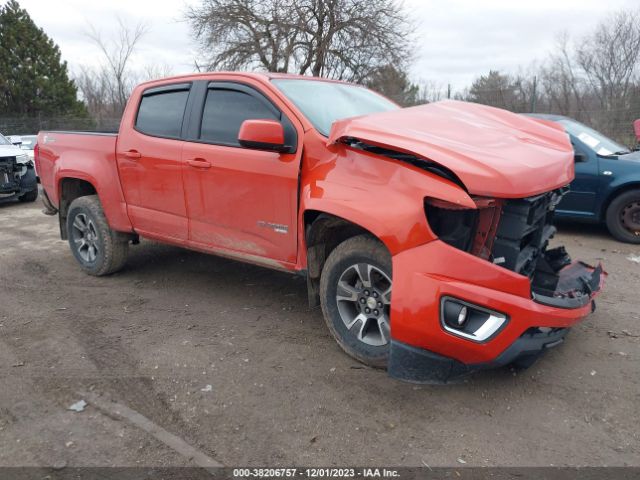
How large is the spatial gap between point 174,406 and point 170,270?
9.23 feet

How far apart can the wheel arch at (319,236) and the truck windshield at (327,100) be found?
59 cm

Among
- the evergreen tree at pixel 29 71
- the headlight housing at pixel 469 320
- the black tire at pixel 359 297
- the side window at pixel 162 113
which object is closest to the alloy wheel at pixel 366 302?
the black tire at pixel 359 297

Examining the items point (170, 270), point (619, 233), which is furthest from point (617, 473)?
point (619, 233)

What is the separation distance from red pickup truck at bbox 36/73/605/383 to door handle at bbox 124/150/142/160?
19 mm

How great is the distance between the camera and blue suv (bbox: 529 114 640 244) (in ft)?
21.2

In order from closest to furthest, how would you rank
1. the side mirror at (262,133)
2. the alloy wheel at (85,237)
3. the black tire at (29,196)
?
the side mirror at (262,133)
the alloy wheel at (85,237)
the black tire at (29,196)

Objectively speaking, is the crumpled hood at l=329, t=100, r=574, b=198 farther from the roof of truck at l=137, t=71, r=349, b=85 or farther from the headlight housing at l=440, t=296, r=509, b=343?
the roof of truck at l=137, t=71, r=349, b=85

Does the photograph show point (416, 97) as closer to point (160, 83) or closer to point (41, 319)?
point (160, 83)

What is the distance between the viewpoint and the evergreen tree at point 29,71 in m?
26.7

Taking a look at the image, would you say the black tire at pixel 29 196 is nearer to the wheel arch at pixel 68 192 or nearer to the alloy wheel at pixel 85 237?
the wheel arch at pixel 68 192

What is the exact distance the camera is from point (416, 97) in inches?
786

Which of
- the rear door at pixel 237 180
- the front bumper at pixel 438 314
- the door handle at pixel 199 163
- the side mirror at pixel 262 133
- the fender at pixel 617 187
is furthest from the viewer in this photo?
the fender at pixel 617 187

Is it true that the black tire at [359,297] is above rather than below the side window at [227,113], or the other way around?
below

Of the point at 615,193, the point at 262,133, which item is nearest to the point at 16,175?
the point at 262,133
